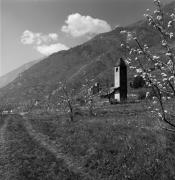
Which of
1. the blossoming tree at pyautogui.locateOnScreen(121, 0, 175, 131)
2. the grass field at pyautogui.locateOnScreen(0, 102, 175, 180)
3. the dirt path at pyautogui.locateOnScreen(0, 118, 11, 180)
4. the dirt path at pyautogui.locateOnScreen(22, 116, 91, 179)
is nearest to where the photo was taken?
the blossoming tree at pyautogui.locateOnScreen(121, 0, 175, 131)

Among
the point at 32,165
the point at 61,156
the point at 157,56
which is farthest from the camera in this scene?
the point at 61,156

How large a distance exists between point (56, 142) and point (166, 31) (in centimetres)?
1559

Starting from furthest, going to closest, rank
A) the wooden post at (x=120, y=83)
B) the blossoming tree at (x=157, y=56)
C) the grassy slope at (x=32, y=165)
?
the wooden post at (x=120, y=83) → the grassy slope at (x=32, y=165) → the blossoming tree at (x=157, y=56)

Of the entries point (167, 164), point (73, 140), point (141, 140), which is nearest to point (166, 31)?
point (167, 164)

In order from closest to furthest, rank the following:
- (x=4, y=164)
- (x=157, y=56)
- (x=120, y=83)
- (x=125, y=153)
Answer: (x=157, y=56) < (x=125, y=153) < (x=4, y=164) < (x=120, y=83)

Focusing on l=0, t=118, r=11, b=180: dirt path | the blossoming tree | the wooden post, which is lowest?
l=0, t=118, r=11, b=180: dirt path

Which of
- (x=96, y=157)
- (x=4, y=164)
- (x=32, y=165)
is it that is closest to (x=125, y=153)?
(x=96, y=157)

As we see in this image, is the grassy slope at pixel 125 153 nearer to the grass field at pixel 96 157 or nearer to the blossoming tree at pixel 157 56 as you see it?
the grass field at pixel 96 157

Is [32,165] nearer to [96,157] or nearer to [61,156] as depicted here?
[61,156]

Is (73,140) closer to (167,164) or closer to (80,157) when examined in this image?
(80,157)

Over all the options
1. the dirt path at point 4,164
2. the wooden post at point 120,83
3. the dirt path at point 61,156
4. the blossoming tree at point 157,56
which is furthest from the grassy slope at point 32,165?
the wooden post at point 120,83

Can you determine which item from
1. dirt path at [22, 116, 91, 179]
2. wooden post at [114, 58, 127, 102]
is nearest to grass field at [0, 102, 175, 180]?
dirt path at [22, 116, 91, 179]

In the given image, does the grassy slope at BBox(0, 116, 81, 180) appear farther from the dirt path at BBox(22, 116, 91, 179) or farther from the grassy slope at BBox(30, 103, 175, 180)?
the grassy slope at BBox(30, 103, 175, 180)

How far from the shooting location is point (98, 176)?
12203mm
